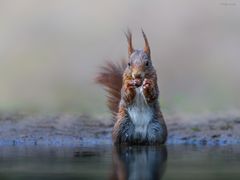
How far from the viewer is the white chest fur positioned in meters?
11.9

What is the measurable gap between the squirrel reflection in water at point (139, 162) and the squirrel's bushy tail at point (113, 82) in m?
0.98

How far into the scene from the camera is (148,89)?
1166cm

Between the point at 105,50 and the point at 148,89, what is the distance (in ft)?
17.2

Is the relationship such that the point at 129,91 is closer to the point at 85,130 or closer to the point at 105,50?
the point at 85,130

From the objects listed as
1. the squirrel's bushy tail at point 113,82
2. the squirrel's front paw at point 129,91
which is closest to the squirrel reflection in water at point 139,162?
the squirrel's front paw at point 129,91

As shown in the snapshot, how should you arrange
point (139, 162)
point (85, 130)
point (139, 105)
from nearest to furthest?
point (139, 162) → point (139, 105) → point (85, 130)

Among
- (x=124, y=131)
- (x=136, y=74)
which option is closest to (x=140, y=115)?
(x=124, y=131)

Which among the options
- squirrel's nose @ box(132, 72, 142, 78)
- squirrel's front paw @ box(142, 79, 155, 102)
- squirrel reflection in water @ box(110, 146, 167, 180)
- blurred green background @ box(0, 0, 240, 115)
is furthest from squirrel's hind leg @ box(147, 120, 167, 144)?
blurred green background @ box(0, 0, 240, 115)

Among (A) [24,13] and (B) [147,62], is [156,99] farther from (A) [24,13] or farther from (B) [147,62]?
(A) [24,13]

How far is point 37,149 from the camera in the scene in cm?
1193

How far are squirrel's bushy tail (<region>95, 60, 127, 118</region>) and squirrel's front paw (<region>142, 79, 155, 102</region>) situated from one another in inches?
39.9

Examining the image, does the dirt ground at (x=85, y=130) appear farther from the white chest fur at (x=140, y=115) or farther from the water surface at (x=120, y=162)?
the white chest fur at (x=140, y=115)

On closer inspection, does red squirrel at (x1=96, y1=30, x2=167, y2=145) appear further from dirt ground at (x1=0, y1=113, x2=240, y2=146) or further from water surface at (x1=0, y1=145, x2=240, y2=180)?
dirt ground at (x1=0, y1=113, x2=240, y2=146)

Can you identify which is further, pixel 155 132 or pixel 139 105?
pixel 155 132
